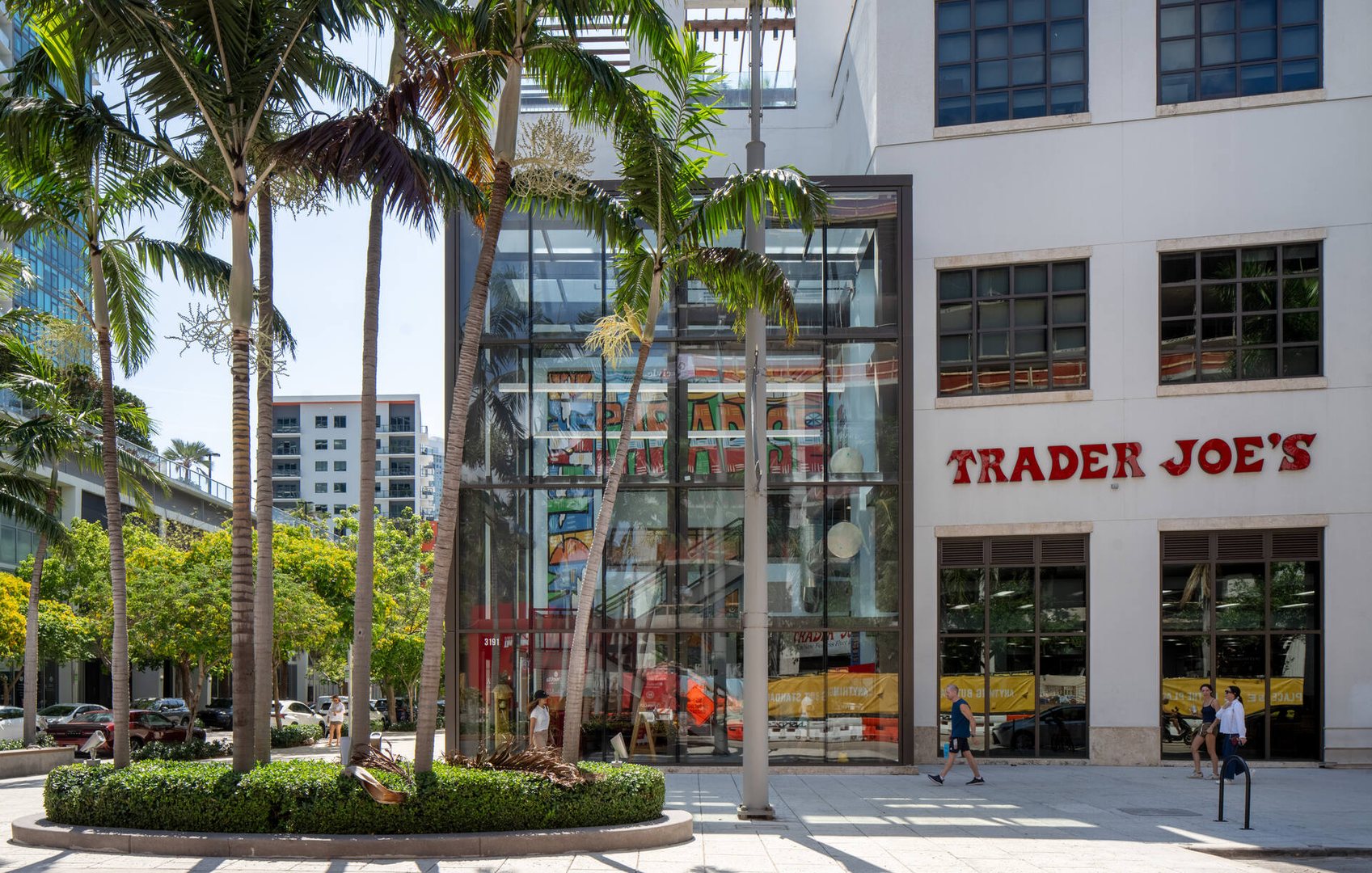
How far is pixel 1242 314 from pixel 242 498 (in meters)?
18.8

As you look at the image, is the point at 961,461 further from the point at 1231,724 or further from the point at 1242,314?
the point at 1231,724

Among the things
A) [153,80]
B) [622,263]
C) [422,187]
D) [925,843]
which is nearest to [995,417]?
[622,263]

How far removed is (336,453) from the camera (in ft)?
467

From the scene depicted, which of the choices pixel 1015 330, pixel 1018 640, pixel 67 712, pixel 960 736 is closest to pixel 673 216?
pixel 960 736

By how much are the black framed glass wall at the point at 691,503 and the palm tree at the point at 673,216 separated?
6.39 metres

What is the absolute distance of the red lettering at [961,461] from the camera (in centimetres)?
2438

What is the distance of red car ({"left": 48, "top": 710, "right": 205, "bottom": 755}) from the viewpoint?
31984 mm

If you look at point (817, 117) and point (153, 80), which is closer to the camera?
point (153, 80)

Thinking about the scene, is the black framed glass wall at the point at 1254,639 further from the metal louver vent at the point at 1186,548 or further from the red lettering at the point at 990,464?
the red lettering at the point at 990,464

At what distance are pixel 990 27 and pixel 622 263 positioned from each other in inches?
446

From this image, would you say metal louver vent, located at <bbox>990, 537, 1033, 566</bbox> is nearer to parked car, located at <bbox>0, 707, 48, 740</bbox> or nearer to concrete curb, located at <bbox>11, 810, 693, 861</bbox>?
concrete curb, located at <bbox>11, 810, 693, 861</bbox>

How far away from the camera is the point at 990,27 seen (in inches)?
983

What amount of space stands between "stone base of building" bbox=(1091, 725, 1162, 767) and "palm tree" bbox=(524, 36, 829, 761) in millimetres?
11699

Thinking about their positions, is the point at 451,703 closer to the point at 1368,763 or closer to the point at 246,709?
the point at 246,709
